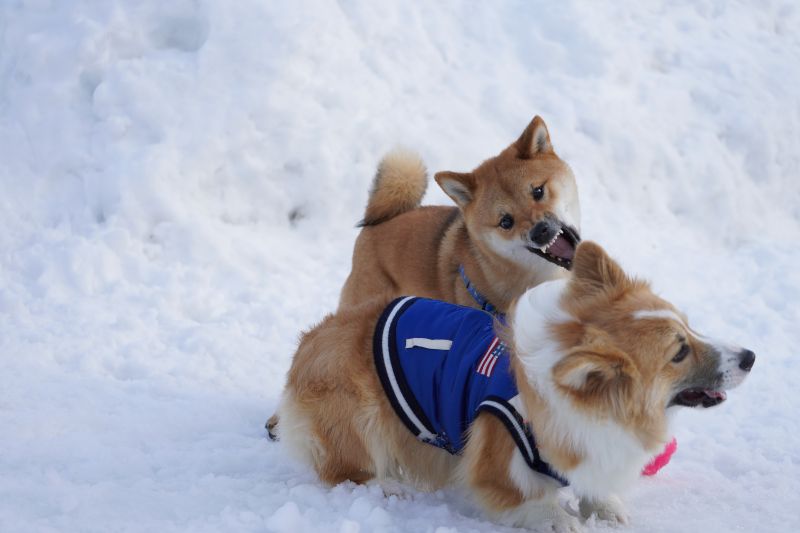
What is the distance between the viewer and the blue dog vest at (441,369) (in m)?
3.05

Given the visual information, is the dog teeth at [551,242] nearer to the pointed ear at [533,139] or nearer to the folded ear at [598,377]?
the pointed ear at [533,139]

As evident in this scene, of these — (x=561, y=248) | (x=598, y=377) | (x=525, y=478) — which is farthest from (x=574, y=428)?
(x=561, y=248)

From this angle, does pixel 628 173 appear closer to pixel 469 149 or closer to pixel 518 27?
pixel 469 149

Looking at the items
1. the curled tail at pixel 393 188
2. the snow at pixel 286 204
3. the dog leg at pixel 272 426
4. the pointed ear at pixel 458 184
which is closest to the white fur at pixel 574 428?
the snow at pixel 286 204

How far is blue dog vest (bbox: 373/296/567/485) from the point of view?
3047 millimetres

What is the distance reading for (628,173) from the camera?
7816mm

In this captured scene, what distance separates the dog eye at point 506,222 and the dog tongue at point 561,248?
270mm

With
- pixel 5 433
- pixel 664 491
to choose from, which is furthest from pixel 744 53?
pixel 5 433

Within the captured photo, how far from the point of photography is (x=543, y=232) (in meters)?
4.59

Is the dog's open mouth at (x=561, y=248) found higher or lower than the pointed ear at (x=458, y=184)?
lower

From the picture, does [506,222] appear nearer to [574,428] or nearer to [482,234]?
[482,234]

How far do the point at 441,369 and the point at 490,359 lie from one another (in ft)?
0.75

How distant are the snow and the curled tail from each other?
959mm

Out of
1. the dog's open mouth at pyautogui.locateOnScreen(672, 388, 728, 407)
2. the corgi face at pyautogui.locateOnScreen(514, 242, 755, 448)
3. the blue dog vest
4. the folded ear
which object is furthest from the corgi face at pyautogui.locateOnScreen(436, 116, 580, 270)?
the folded ear
